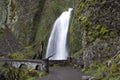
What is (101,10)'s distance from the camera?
2117 cm

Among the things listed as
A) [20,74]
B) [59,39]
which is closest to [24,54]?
[59,39]

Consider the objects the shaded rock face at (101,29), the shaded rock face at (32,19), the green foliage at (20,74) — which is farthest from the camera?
the shaded rock face at (32,19)

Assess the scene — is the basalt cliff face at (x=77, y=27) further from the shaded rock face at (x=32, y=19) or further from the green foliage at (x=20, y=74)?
the green foliage at (x=20, y=74)

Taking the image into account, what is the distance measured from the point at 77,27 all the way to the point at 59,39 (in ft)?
9.99

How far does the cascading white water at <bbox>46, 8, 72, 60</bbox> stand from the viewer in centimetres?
3388

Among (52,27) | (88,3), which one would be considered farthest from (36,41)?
(88,3)

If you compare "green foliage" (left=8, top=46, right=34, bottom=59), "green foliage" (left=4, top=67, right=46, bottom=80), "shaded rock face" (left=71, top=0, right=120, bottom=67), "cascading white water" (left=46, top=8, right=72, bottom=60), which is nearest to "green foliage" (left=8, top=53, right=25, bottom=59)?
"green foliage" (left=8, top=46, right=34, bottom=59)

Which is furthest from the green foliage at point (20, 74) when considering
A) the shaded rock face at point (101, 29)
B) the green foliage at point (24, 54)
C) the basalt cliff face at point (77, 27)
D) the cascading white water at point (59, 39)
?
the green foliage at point (24, 54)

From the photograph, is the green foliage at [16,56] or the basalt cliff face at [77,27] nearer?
the basalt cliff face at [77,27]

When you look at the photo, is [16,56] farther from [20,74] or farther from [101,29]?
[101,29]

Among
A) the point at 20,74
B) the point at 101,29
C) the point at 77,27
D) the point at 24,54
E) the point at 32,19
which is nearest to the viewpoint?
the point at 101,29

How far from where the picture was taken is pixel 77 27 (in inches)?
1310

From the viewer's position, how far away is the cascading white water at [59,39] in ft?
111

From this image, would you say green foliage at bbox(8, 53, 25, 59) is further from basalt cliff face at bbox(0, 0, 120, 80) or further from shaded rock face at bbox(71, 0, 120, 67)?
shaded rock face at bbox(71, 0, 120, 67)
